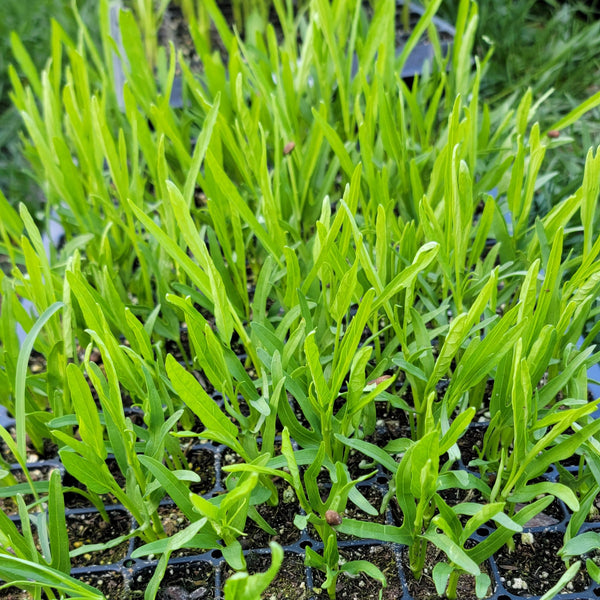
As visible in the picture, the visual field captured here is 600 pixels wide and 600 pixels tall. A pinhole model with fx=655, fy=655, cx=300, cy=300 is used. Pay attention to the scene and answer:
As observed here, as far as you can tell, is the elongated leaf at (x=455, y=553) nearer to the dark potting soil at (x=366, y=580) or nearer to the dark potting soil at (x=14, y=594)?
the dark potting soil at (x=366, y=580)

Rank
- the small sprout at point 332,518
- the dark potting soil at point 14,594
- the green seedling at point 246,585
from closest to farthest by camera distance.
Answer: the green seedling at point 246,585 < the small sprout at point 332,518 < the dark potting soil at point 14,594

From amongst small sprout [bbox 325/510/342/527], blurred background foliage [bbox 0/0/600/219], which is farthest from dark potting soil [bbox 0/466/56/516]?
blurred background foliage [bbox 0/0/600/219]

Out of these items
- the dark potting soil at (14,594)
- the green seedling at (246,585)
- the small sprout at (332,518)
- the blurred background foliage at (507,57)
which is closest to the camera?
the green seedling at (246,585)

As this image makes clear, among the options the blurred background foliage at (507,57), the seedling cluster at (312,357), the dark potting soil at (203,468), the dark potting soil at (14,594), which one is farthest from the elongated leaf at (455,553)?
the blurred background foliage at (507,57)

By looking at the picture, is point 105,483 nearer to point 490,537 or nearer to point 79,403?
point 79,403

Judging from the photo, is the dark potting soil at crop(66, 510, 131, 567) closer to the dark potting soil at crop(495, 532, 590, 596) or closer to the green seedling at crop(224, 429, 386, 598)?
the green seedling at crop(224, 429, 386, 598)

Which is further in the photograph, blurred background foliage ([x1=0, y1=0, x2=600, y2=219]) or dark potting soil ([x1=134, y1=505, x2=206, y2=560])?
blurred background foliage ([x1=0, y1=0, x2=600, y2=219])
